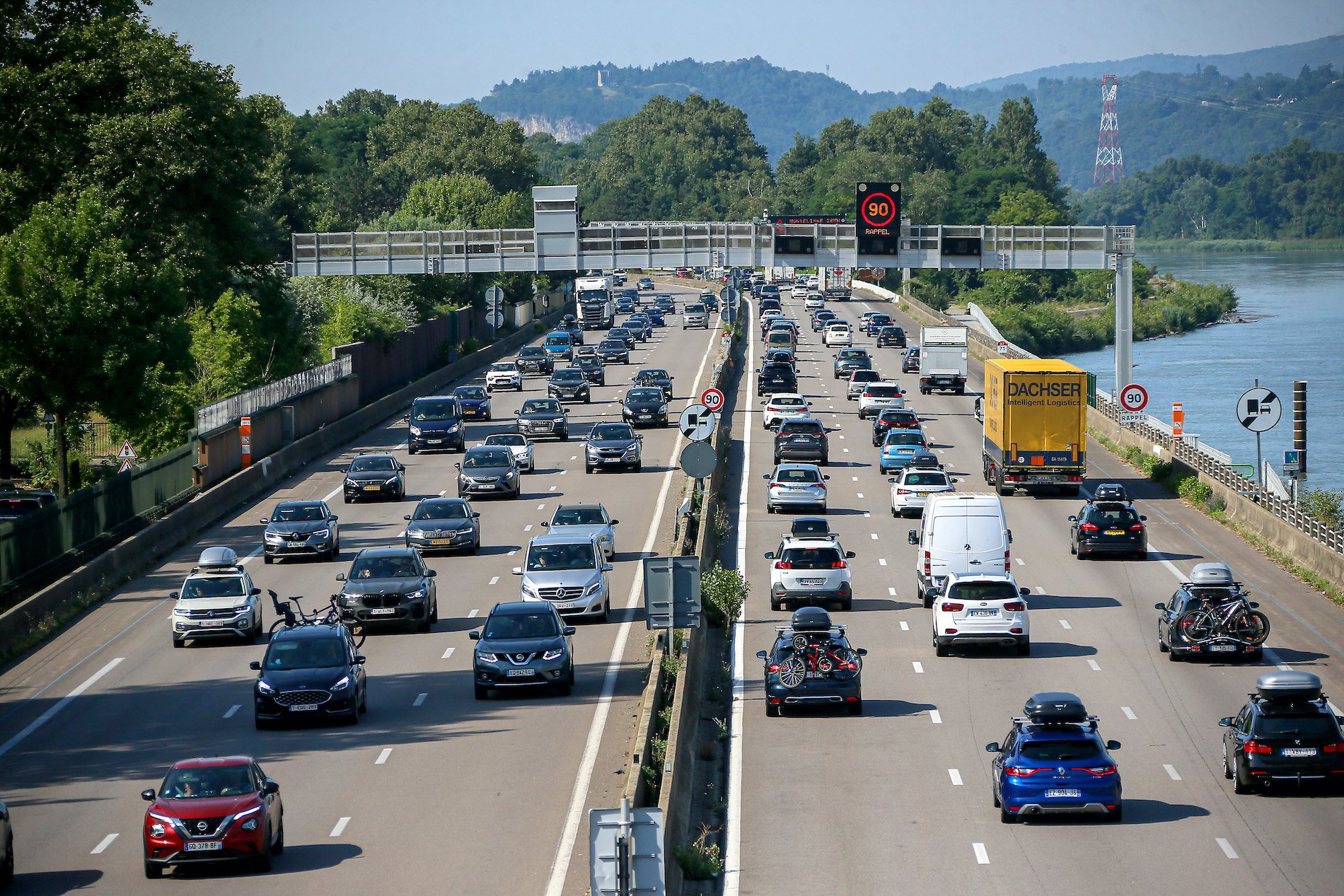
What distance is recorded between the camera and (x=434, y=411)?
5969 cm

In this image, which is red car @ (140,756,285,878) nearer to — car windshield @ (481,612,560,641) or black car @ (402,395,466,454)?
car windshield @ (481,612,560,641)

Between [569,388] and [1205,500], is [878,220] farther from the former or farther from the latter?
[1205,500]

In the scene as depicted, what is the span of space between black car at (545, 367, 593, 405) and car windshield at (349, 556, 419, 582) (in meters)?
41.0

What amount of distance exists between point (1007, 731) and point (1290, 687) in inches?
202

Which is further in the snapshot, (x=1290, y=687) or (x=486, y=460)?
(x=486, y=460)

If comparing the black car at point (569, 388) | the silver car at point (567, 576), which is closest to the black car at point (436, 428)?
the black car at point (569, 388)

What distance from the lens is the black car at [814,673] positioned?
2670cm

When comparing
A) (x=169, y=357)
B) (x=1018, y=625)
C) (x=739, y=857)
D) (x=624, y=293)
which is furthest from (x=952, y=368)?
(x=624, y=293)

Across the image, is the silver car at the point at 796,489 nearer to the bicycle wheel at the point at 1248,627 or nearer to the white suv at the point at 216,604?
the bicycle wheel at the point at 1248,627

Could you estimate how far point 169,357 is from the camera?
49.2 metres

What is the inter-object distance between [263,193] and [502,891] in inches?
3409

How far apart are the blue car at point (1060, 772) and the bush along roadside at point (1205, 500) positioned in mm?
17568

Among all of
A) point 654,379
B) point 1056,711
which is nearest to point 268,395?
point 654,379

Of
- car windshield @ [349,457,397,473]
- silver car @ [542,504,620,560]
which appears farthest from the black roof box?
car windshield @ [349,457,397,473]
